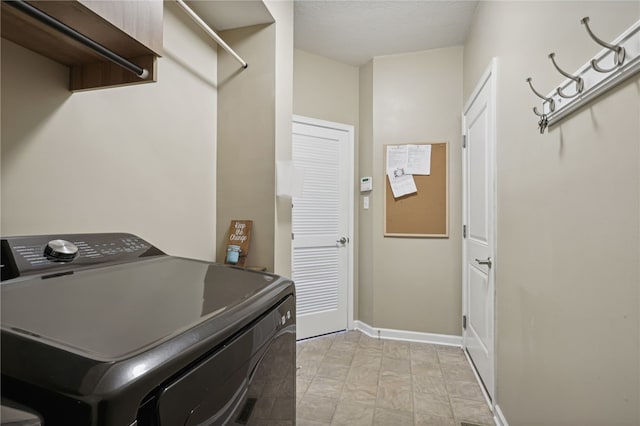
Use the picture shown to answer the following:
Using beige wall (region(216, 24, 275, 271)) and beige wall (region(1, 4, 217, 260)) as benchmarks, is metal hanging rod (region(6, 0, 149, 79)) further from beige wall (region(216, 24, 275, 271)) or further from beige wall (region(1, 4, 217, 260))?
beige wall (region(216, 24, 275, 271))

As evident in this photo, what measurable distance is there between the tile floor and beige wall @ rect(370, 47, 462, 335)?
31cm

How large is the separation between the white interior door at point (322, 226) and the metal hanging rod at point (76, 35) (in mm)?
2000

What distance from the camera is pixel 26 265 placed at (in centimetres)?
76

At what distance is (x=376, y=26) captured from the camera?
106 inches

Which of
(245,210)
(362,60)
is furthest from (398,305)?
(362,60)

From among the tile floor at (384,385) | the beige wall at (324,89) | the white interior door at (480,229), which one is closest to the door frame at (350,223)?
→ the beige wall at (324,89)

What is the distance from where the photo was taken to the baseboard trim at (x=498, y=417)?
1.77 metres

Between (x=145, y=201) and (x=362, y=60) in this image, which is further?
(x=362, y=60)

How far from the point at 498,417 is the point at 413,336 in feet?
4.06

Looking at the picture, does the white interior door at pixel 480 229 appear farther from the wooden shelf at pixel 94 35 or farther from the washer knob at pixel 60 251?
the washer knob at pixel 60 251

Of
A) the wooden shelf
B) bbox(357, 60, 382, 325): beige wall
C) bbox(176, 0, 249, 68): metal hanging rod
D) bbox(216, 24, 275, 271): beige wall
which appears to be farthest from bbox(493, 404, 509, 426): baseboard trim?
bbox(176, 0, 249, 68): metal hanging rod

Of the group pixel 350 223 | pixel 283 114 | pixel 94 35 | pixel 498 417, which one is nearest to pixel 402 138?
pixel 350 223

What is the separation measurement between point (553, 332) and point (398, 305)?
1936mm

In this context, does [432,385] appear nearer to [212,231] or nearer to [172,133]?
[212,231]
